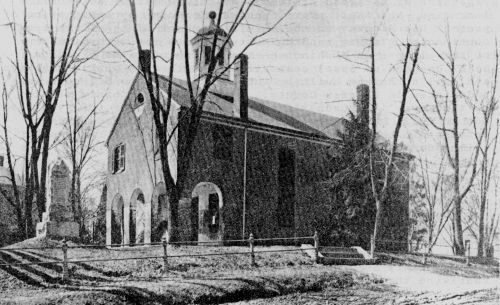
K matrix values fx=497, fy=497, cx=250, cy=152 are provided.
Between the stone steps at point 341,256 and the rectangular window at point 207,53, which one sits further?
the rectangular window at point 207,53

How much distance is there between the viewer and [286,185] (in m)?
25.5

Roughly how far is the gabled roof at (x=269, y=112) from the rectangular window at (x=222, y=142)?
29.1 inches

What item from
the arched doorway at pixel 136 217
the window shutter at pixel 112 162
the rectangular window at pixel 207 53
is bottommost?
the arched doorway at pixel 136 217

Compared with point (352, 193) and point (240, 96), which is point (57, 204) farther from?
point (352, 193)

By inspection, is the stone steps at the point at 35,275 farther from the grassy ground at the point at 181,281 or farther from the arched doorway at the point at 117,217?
the arched doorway at the point at 117,217

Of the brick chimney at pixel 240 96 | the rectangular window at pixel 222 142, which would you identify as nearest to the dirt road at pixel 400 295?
the rectangular window at pixel 222 142

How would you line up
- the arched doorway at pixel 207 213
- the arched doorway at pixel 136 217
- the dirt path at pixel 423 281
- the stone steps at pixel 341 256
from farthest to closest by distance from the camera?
the arched doorway at pixel 136 217
the arched doorway at pixel 207 213
the stone steps at pixel 341 256
the dirt path at pixel 423 281

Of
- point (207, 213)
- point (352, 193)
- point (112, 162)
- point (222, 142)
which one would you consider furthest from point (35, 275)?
point (112, 162)

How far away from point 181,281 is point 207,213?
12.3 metres

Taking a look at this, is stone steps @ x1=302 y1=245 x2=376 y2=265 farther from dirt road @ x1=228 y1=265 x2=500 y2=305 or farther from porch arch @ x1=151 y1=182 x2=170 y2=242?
porch arch @ x1=151 y1=182 x2=170 y2=242

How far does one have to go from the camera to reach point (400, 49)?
68.4 ft

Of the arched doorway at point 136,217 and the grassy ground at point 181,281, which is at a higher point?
the arched doorway at point 136,217

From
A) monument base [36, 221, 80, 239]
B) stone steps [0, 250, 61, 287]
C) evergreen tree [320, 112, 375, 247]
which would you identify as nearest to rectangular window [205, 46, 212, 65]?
evergreen tree [320, 112, 375, 247]

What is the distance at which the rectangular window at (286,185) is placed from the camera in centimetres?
2498
